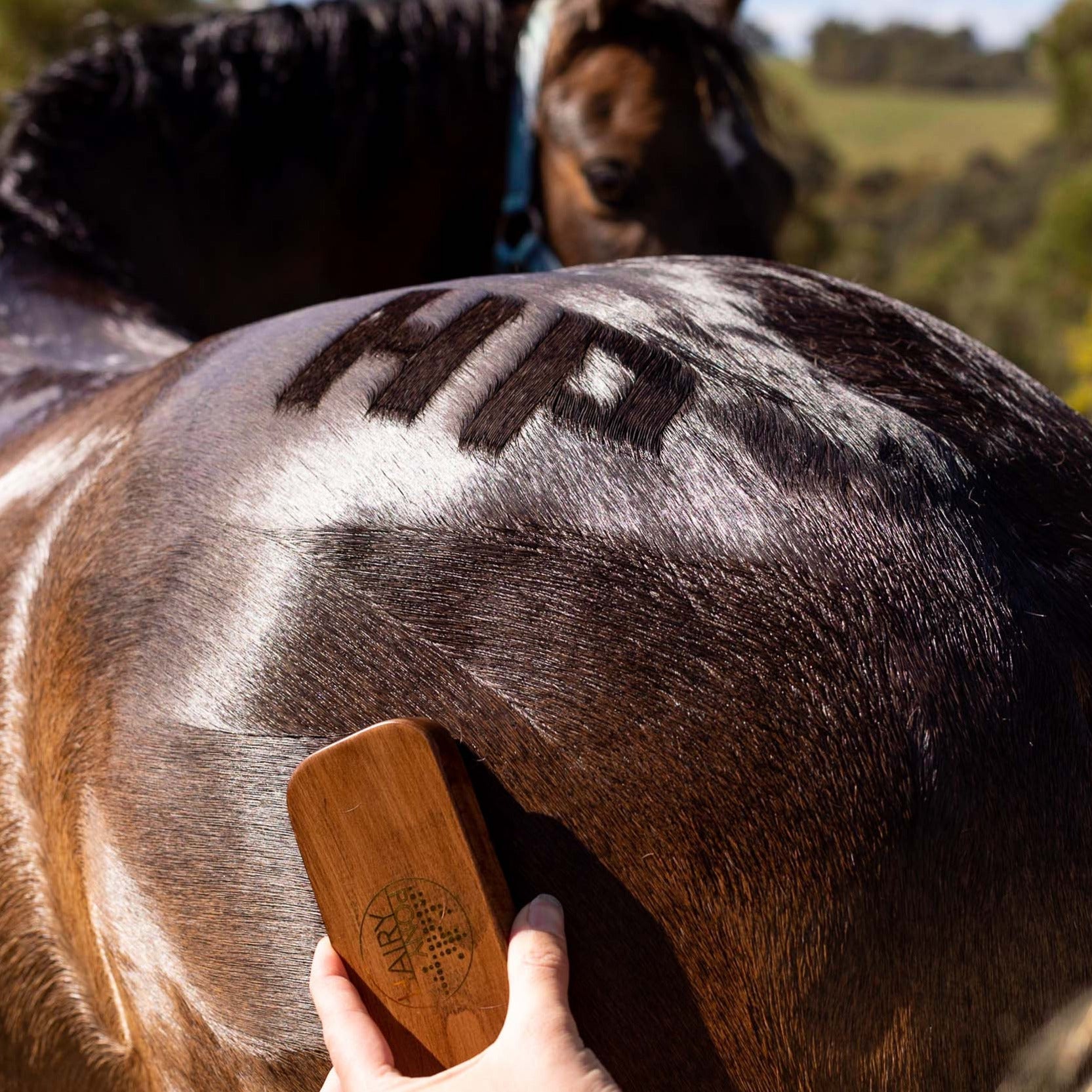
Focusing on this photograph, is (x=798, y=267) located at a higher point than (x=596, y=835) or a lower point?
higher

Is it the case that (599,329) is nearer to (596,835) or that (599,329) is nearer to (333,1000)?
(596,835)

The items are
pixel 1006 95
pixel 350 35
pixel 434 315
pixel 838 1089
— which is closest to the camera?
pixel 838 1089

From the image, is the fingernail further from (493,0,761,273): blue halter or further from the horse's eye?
the horse's eye

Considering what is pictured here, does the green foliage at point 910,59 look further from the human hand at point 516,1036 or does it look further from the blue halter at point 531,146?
the human hand at point 516,1036

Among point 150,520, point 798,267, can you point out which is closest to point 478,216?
point 798,267

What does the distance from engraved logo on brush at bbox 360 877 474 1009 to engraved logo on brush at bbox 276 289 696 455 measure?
0.35 metres

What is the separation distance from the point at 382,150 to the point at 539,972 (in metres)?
2.02

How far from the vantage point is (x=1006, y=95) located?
59188 millimetres

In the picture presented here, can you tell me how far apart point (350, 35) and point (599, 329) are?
1.73 metres

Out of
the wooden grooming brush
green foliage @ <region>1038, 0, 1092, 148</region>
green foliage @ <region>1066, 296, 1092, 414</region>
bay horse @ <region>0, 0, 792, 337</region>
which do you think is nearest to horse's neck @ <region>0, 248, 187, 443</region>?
bay horse @ <region>0, 0, 792, 337</region>

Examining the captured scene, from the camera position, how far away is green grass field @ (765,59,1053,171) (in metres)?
43.2

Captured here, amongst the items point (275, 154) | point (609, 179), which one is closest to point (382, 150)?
point (275, 154)

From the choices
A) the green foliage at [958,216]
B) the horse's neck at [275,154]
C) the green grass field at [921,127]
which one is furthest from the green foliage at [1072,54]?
the green grass field at [921,127]

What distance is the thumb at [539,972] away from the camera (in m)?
0.71
